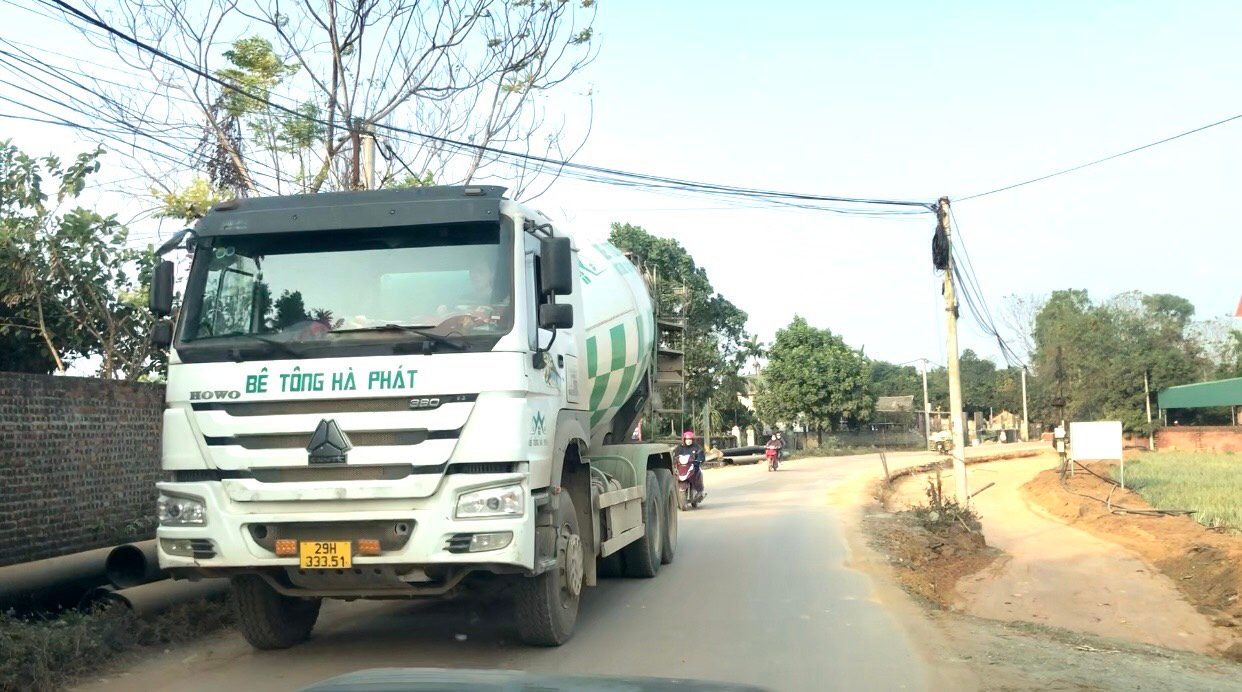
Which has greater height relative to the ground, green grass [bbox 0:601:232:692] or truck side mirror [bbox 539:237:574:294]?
truck side mirror [bbox 539:237:574:294]

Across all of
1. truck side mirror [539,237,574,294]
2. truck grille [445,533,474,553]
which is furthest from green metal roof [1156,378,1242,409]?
truck grille [445,533,474,553]

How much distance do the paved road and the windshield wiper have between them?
A: 7.11 feet

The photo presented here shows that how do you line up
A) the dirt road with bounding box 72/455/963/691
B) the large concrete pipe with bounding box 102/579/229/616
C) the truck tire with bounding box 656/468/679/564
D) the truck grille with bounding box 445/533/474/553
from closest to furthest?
the truck grille with bounding box 445/533/474/553, the dirt road with bounding box 72/455/963/691, the large concrete pipe with bounding box 102/579/229/616, the truck tire with bounding box 656/468/679/564

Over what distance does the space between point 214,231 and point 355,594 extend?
8.55ft

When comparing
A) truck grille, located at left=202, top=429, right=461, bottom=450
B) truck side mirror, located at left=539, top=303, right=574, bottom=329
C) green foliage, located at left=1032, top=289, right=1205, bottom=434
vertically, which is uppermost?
green foliage, located at left=1032, top=289, right=1205, bottom=434

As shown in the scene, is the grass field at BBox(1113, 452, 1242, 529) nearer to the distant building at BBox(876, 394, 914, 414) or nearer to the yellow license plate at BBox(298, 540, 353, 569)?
the yellow license plate at BBox(298, 540, 353, 569)

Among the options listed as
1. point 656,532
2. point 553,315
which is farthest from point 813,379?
point 553,315

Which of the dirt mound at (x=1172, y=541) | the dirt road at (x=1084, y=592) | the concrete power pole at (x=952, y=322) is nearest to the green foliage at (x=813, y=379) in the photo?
the dirt mound at (x=1172, y=541)

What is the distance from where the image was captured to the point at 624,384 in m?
10.6

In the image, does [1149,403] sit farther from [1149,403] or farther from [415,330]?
[415,330]

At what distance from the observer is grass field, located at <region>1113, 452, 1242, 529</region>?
1919 centimetres

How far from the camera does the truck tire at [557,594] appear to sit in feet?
22.3

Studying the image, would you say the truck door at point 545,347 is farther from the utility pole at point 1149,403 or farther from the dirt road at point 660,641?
the utility pole at point 1149,403

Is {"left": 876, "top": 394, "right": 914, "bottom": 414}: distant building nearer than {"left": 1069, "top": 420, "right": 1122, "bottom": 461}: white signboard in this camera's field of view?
No
